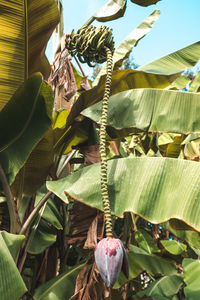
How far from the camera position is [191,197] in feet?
3.51

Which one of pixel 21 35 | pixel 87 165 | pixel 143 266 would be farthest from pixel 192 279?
pixel 21 35

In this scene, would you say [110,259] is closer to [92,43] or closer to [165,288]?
[92,43]

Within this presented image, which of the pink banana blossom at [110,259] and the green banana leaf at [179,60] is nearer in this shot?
the pink banana blossom at [110,259]

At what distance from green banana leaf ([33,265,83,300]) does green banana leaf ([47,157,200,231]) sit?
556 millimetres

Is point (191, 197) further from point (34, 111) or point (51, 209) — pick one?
point (51, 209)

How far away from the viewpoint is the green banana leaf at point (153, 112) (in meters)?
1.36

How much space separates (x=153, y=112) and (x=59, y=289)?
980mm

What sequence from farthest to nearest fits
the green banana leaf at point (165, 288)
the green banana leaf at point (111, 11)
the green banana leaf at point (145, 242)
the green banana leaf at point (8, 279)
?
the green banana leaf at point (145, 242) < the green banana leaf at point (111, 11) < the green banana leaf at point (165, 288) < the green banana leaf at point (8, 279)

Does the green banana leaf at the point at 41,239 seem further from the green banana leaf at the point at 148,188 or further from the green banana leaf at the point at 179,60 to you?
the green banana leaf at the point at 179,60

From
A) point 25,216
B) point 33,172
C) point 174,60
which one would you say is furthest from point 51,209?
point 174,60

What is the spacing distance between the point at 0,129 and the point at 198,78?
5.95ft

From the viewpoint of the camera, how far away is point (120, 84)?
1.68 metres

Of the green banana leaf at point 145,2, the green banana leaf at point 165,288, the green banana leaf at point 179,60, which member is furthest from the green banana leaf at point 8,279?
the green banana leaf at point 145,2

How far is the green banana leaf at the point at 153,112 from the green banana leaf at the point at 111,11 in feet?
2.32
